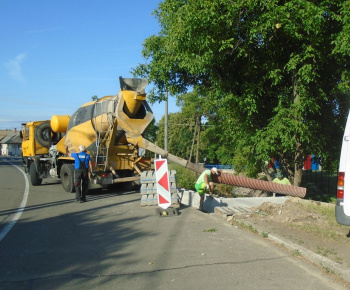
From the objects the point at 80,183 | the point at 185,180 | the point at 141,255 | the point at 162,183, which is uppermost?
the point at 162,183

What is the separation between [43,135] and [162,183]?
10740 mm

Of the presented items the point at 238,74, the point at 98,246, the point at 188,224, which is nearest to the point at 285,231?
the point at 188,224

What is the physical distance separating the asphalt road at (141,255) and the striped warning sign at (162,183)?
0.43 m

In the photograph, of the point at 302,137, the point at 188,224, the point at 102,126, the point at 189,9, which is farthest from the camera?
the point at 102,126

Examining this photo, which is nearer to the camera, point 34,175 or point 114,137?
point 114,137

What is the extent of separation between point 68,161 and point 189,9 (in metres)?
7.94

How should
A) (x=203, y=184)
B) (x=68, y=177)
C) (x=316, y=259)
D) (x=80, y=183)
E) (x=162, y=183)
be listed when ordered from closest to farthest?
(x=316, y=259), (x=162, y=183), (x=203, y=184), (x=80, y=183), (x=68, y=177)

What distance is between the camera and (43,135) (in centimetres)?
1827

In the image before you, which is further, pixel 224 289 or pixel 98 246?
pixel 98 246

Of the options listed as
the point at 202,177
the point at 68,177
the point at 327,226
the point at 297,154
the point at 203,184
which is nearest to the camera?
the point at 327,226

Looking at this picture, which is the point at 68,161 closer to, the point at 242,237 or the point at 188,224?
the point at 188,224

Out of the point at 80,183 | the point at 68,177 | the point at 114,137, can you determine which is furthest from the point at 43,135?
the point at 80,183

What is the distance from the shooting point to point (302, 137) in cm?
1036

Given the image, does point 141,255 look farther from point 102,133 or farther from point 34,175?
point 34,175
